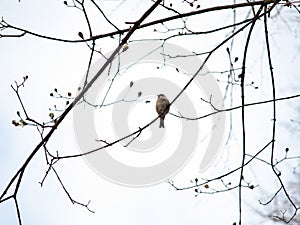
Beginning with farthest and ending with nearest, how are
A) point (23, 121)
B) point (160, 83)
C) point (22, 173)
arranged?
point (160, 83), point (23, 121), point (22, 173)

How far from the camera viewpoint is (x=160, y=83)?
2.46 meters

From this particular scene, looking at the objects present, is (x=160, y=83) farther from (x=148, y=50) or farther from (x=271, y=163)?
(x=271, y=163)

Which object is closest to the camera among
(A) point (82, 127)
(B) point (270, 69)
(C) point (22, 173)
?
(C) point (22, 173)

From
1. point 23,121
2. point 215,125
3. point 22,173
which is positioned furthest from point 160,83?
point 22,173

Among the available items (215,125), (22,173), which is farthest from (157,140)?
(22,173)

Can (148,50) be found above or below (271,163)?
above

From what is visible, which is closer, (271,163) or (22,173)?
(22,173)

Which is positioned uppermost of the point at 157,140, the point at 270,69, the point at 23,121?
the point at 270,69

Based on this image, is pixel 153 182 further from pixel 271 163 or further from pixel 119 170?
pixel 271 163

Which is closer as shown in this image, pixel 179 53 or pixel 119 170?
pixel 179 53

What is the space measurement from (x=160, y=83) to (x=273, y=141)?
34.5 inches

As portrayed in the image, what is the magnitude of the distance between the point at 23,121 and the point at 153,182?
3.94 feet

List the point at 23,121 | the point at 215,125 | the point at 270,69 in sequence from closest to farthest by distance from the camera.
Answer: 1. the point at 23,121
2. the point at 270,69
3. the point at 215,125

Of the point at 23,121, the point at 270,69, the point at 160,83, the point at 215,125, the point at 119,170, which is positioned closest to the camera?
the point at 23,121
